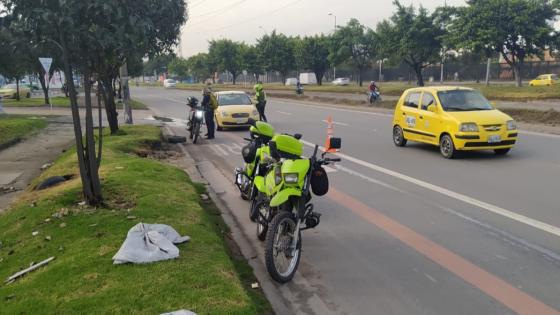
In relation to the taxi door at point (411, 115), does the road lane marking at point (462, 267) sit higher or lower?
lower

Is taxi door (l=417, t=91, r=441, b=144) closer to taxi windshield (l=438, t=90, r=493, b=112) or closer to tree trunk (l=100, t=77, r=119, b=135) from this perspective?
taxi windshield (l=438, t=90, r=493, b=112)

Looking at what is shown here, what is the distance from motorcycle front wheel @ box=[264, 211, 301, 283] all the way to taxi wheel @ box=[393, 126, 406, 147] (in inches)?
360

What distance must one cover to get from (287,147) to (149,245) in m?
1.65

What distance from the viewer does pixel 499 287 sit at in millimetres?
4637

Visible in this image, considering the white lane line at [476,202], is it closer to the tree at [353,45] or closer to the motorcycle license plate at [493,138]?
the motorcycle license plate at [493,138]

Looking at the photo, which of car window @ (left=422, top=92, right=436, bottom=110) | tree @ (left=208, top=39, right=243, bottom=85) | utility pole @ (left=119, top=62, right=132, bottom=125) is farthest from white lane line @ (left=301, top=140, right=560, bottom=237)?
tree @ (left=208, top=39, right=243, bottom=85)

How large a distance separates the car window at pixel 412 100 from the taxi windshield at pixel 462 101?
2.53 feet

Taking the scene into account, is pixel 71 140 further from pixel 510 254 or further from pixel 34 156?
pixel 510 254

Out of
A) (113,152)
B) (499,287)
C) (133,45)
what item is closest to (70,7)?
(133,45)

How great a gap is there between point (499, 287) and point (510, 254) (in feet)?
2.96

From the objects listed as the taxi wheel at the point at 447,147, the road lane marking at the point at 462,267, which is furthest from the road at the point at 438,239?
the taxi wheel at the point at 447,147

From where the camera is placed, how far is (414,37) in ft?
143

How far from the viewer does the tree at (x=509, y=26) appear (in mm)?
35375

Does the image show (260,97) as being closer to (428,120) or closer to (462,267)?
(428,120)
